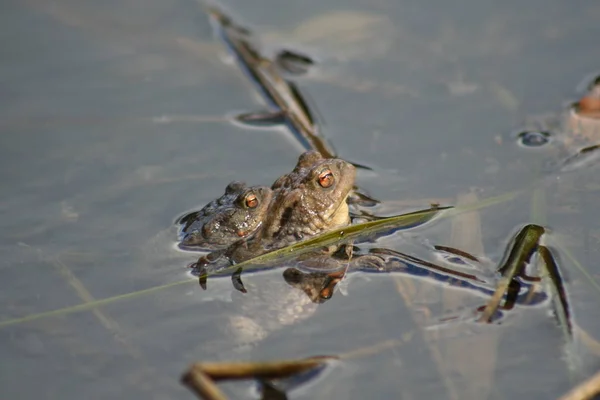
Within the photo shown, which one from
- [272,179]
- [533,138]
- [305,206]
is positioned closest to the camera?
[305,206]

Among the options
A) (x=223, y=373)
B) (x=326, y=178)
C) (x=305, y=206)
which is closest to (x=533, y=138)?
(x=326, y=178)

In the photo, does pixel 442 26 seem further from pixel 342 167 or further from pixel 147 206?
pixel 147 206

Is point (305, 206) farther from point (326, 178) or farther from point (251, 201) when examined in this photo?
point (251, 201)

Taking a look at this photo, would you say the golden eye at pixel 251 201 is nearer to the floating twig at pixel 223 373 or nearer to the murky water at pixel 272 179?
the murky water at pixel 272 179

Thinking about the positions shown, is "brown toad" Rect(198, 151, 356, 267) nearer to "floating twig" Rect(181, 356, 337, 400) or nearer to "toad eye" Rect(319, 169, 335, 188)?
"toad eye" Rect(319, 169, 335, 188)

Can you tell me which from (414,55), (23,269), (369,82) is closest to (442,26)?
(414,55)

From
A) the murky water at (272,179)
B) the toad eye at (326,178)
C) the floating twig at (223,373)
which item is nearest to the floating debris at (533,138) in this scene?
the murky water at (272,179)

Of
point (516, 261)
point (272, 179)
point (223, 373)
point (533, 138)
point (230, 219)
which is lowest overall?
point (223, 373)
